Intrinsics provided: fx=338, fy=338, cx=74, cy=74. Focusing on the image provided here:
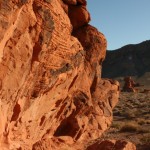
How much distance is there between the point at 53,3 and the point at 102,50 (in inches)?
281

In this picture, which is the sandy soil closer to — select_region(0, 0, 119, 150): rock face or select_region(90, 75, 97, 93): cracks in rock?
select_region(0, 0, 119, 150): rock face

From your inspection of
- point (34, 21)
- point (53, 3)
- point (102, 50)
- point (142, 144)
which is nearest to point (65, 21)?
point (53, 3)

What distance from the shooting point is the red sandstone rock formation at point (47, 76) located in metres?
10.5

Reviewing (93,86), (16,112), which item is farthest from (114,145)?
(93,86)

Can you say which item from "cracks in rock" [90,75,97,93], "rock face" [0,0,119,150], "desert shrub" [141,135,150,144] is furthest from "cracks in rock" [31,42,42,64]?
"desert shrub" [141,135,150,144]

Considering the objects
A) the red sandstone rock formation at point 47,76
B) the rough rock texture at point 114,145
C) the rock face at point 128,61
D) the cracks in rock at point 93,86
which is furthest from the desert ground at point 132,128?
the rock face at point 128,61

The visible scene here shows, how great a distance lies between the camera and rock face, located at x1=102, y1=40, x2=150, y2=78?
362ft

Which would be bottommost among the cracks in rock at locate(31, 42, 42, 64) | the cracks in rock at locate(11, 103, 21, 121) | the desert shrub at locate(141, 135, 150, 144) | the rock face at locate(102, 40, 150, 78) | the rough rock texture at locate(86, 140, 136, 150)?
the desert shrub at locate(141, 135, 150, 144)

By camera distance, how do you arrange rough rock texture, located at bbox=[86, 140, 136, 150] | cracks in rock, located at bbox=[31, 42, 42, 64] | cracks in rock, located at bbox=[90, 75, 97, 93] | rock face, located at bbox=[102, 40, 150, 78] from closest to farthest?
cracks in rock, located at bbox=[31, 42, 42, 64]
rough rock texture, located at bbox=[86, 140, 136, 150]
cracks in rock, located at bbox=[90, 75, 97, 93]
rock face, located at bbox=[102, 40, 150, 78]

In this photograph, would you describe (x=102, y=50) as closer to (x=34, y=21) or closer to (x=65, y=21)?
(x=65, y=21)

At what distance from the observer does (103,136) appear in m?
20.3

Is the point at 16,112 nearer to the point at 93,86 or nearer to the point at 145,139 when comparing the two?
the point at 93,86

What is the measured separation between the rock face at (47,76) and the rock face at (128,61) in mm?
89972

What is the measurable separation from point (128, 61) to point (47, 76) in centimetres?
10431
